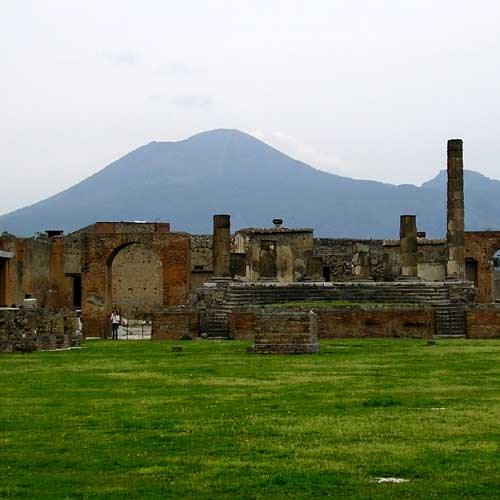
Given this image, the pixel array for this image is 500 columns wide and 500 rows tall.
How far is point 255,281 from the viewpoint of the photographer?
4241 cm

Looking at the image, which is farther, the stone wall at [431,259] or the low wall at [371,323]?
the stone wall at [431,259]

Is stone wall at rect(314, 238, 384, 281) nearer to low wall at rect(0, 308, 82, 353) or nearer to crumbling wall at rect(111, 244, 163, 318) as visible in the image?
crumbling wall at rect(111, 244, 163, 318)

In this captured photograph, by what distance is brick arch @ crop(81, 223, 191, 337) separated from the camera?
39500 mm

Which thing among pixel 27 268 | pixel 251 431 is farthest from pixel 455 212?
pixel 251 431

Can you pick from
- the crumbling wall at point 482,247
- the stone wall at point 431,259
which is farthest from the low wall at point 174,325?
the crumbling wall at point 482,247

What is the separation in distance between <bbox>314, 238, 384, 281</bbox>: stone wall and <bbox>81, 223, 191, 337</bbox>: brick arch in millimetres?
16251

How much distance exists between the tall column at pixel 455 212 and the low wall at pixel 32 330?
66.7ft

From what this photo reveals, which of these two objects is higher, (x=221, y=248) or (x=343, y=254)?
(x=343, y=254)

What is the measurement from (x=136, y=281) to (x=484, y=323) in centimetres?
2624

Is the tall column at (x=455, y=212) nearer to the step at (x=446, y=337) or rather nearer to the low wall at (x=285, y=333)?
the step at (x=446, y=337)

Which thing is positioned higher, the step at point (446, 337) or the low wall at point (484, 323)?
the low wall at point (484, 323)

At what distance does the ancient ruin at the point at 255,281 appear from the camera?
104 ft

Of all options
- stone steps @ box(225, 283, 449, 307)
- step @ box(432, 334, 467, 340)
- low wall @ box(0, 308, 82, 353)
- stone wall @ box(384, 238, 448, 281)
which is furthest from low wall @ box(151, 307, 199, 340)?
stone wall @ box(384, 238, 448, 281)

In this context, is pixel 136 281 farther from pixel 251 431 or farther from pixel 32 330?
pixel 251 431
